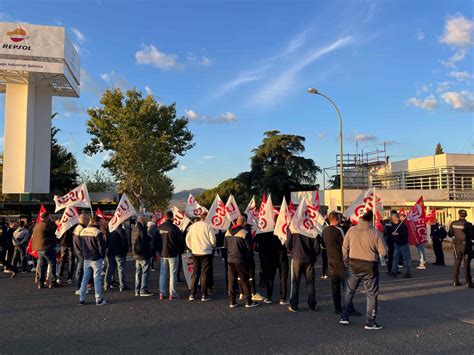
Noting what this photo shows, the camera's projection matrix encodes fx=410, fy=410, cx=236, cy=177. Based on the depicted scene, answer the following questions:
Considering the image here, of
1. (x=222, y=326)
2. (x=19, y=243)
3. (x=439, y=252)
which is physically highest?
(x=19, y=243)

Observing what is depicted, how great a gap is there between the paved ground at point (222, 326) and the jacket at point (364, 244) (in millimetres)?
1154

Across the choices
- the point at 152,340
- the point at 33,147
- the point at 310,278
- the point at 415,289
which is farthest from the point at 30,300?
the point at 33,147

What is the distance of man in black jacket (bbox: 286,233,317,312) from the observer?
776 cm

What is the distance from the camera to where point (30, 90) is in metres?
31.8

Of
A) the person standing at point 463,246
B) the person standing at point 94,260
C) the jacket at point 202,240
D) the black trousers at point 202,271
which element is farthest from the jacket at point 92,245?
the person standing at point 463,246

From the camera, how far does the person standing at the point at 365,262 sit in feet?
21.7

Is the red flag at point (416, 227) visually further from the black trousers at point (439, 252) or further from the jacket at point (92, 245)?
the jacket at point (92, 245)

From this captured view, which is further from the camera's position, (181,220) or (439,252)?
(439,252)

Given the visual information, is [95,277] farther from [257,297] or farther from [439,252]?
[439,252]

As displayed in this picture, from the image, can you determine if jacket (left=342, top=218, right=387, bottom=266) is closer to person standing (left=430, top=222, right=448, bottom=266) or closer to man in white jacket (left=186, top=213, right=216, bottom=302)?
man in white jacket (left=186, top=213, right=216, bottom=302)

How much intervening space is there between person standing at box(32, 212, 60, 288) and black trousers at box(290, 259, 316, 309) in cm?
620

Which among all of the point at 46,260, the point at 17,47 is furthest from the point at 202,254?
the point at 17,47

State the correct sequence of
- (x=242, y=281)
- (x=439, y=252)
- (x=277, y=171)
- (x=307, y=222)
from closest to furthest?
(x=307, y=222) < (x=242, y=281) < (x=439, y=252) < (x=277, y=171)

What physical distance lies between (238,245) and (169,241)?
5.63ft
